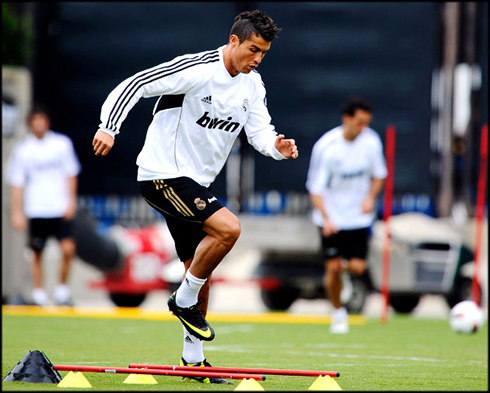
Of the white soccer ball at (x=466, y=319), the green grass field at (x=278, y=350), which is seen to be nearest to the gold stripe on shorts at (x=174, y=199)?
the green grass field at (x=278, y=350)

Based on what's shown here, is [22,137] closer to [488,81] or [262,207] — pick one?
[262,207]

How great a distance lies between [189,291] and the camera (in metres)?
6.12

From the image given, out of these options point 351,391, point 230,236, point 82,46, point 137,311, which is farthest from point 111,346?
point 82,46

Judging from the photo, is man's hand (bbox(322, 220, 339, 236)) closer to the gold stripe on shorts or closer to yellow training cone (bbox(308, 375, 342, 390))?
the gold stripe on shorts

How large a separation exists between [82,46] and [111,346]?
1045cm

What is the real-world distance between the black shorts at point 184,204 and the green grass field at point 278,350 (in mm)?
890

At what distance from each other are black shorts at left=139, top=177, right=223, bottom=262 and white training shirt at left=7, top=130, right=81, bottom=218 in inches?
274

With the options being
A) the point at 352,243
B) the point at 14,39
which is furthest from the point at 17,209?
the point at 352,243

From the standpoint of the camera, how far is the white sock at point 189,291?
6117 millimetres

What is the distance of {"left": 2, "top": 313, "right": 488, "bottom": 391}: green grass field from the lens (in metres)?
5.94

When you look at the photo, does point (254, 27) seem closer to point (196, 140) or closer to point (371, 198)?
point (196, 140)

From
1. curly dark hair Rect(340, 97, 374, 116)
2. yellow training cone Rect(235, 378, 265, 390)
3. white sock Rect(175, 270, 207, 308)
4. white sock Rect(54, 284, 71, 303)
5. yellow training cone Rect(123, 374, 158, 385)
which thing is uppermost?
curly dark hair Rect(340, 97, 374, 116)

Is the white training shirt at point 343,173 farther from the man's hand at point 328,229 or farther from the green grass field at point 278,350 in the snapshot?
the green grass field at point 278,350

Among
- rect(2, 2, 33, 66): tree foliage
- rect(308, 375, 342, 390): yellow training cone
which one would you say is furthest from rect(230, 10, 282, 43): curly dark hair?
rect(2, 2, 33, 66): tree foliage
